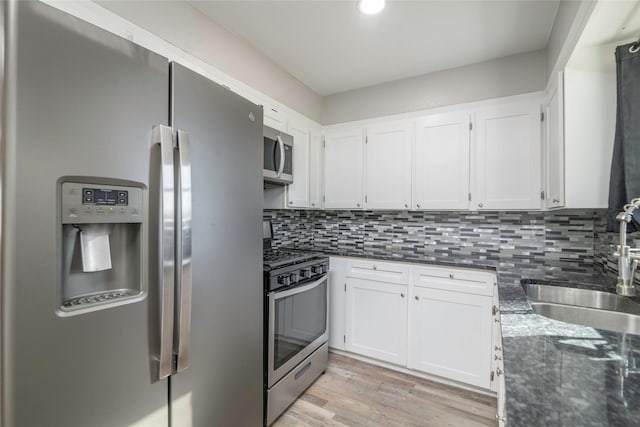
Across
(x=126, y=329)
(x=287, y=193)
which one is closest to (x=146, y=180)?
(x=126, y=329)

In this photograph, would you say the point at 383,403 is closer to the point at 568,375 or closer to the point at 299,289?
the point at 299,289

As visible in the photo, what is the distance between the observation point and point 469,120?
2.38 meters

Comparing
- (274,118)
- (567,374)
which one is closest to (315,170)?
(274,118)

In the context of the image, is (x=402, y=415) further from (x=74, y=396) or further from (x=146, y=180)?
(x=146, y=180)

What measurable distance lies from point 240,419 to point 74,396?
2.74 feet

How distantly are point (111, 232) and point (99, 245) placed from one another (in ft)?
0.25

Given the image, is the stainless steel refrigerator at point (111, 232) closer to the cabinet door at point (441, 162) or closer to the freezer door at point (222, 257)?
the freezer door at point (222, 257)

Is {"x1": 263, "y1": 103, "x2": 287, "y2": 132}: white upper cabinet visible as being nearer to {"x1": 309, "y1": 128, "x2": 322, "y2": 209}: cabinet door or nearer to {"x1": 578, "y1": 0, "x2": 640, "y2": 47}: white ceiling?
{"x1": 309, "y1": 128, "x2": 322, "y2": 209}: cabinet door

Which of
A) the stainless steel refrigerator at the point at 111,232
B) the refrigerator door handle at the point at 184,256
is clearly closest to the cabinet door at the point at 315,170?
the stainless steel refrigerator at the point at 111,232

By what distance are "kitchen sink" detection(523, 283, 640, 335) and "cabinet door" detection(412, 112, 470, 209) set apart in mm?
849

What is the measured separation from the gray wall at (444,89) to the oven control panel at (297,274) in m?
1.60

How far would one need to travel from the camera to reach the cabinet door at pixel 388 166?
2.62 metres

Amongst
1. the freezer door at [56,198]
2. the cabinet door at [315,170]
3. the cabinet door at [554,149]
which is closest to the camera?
the freezer door at [56,198]

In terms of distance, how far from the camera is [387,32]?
6.77ft
